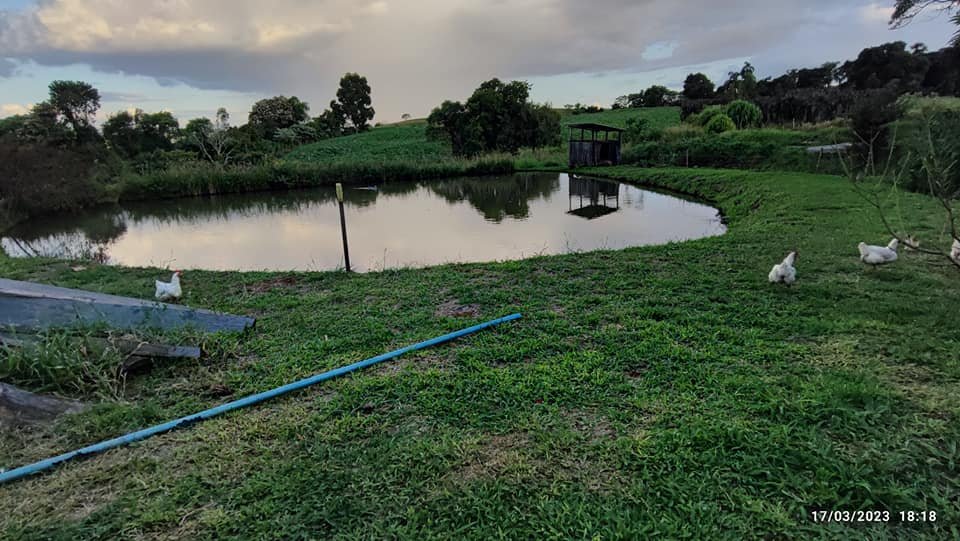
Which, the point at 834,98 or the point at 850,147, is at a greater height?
the point at 834,98

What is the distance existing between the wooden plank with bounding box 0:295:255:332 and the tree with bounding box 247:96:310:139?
128 ft

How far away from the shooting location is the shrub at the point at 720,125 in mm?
20328

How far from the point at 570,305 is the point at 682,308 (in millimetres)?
832

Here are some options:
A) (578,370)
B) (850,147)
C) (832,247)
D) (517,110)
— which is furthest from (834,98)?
(578,370)

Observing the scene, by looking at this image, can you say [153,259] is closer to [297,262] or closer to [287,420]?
[297,262]

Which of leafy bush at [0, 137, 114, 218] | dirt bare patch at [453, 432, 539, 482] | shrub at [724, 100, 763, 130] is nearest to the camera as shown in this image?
dirt bare patch at [453, 432, 539, 482]

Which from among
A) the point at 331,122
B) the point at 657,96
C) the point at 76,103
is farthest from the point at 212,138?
the point at 657,96

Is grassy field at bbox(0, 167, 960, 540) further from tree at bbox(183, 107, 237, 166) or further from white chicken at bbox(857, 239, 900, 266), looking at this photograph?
tree at bbox(183, 107, 237, 166)

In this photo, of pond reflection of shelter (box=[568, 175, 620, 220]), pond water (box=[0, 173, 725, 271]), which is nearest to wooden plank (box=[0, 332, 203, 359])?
pond water (box=[0, 173, 725, 271])

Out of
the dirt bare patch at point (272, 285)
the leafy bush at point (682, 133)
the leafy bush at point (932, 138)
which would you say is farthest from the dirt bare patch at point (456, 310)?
the leafy bush at point (682, 133)

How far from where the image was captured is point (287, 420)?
2314mm

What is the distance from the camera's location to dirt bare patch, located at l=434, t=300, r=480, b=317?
12.4ft

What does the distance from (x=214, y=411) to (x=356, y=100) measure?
45615 millimetres

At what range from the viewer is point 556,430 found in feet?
7.04
